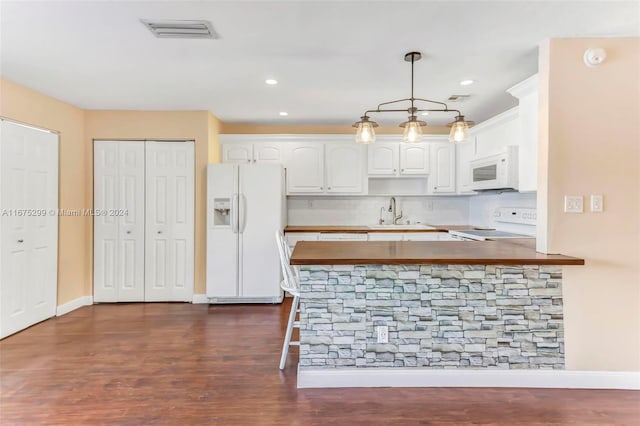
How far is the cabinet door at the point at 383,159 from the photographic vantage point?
4.68 m

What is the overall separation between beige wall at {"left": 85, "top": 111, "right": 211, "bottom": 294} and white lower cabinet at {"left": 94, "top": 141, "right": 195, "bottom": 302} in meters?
0.08

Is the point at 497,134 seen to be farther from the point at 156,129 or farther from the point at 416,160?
the point at 156,129

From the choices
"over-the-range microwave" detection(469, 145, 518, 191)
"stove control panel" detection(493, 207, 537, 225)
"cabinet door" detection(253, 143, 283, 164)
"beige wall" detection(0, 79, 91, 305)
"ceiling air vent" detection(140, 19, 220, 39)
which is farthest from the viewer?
"cabinet door" detection(253, 143, 283, 164)

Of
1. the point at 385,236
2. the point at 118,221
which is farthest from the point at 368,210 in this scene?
the point at 118,221

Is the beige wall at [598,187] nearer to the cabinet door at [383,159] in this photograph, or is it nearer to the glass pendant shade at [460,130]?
the glass pendant shade at [460,130]

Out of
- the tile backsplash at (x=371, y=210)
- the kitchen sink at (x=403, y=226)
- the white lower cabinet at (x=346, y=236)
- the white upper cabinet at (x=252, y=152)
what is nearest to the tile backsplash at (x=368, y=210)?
the tile backsplash at (x=371, y=210)

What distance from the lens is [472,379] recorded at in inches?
88.7

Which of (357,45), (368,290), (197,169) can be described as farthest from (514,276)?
(197,169)

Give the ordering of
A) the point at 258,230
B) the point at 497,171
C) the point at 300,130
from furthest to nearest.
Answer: the point at 300,130 < the point at 258,230 < the point at 497,171

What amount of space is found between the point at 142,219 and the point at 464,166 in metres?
4.19

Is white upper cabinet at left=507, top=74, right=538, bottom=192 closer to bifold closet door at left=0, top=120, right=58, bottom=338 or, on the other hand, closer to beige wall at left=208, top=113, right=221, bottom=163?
beige wall at left=208, top=113, right=221, bottom=163

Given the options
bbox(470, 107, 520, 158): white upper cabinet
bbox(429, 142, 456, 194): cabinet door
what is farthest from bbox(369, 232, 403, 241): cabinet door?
bbox(470, 107, 520, 158): white upper cabinet

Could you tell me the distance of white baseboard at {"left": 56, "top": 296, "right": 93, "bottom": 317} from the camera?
3.70 metres

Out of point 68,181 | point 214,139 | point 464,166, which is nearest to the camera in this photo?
point 68,181
